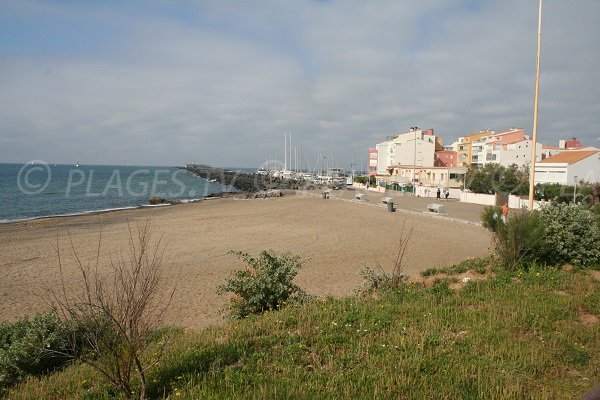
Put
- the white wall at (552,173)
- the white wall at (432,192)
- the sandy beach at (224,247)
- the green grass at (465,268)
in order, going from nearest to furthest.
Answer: the green grass at (465,268) → the sandy beach at (224,247) → the white wall at (552,173) → the white wall at (432,192)

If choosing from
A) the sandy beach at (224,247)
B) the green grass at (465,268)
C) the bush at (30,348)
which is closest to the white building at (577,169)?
the sandy beach at (224,247)

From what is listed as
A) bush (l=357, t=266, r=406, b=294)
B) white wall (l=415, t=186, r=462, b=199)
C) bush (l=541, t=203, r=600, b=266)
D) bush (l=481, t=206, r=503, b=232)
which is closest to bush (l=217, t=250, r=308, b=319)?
bush (l=357, t=266, r=406, b=294)

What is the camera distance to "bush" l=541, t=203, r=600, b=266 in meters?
8.59

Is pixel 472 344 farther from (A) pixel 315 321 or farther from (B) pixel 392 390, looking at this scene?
(A) pixel 315 321

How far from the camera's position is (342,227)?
75.0 feet

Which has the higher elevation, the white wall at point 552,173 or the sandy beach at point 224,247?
the white wall at point 552,173

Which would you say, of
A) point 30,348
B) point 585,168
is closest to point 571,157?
point 585,168

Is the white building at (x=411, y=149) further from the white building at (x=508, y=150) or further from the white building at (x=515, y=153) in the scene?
the white building at (x=515, y=153)

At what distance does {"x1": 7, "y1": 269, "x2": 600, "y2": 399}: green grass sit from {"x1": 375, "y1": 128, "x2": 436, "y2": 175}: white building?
6840cm

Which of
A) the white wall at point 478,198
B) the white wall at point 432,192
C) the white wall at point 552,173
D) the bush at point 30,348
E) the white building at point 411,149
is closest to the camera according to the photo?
the bush at point 30,348

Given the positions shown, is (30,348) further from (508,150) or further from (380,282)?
(508,150)

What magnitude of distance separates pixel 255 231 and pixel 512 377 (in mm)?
18889

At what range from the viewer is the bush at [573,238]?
28.2 ft

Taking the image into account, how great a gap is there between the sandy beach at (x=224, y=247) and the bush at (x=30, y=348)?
76 cm
